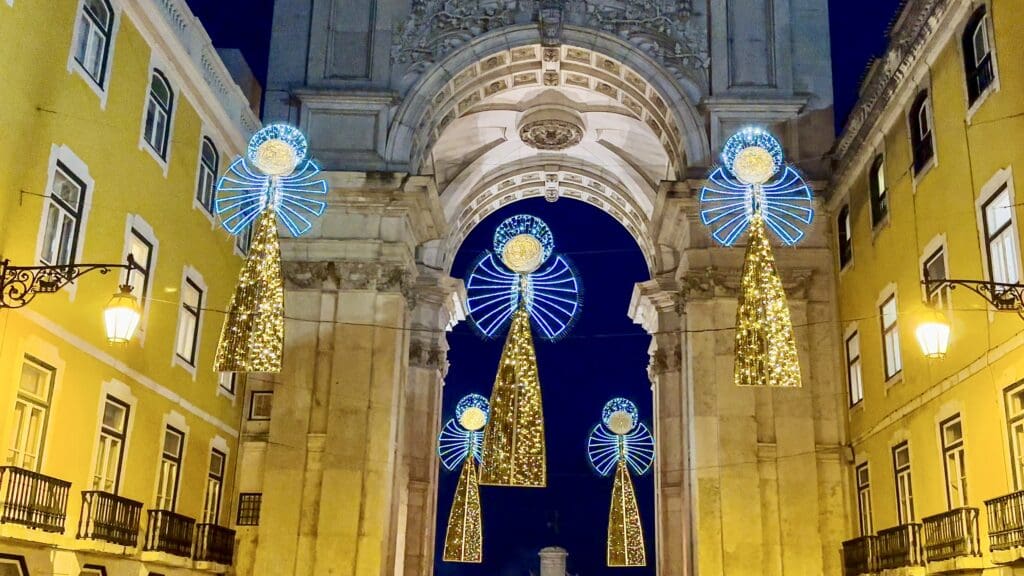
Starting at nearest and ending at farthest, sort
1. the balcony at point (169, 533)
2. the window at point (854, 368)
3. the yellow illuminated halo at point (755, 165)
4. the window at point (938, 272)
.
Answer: the window at point (938, 272) → the balcony at point (169, 533) → the yellow illuminated halo at point (755, 165) → the window at point (854, 368)

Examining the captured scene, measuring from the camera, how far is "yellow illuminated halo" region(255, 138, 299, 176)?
18547 millimetres

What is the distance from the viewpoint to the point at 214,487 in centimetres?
2231

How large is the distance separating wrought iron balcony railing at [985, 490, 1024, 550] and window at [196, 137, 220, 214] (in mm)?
15407

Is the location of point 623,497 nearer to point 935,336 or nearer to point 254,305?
point 254,305

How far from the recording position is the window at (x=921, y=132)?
18.2 meters

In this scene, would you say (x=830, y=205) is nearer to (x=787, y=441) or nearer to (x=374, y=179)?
(x=787, y=441)

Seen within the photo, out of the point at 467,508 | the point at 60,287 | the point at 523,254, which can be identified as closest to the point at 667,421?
the point at 467,508

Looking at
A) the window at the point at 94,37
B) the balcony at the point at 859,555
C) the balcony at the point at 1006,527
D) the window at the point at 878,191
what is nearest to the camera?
the balcony at the point at 1006,527

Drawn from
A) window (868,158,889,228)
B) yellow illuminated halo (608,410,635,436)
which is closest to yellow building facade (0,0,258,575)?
window (868,158,889,228)

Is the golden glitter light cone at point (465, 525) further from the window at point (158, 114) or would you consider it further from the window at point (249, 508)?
the window at point (158, 114)

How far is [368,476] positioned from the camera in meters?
23.5

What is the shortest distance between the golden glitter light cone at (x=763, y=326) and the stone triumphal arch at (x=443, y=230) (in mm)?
5848

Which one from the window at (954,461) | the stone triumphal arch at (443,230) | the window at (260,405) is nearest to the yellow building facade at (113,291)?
the window at (260,405)

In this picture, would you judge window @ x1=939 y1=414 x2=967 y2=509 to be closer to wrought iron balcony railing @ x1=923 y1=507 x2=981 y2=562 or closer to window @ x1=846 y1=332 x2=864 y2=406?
wrought iron balcony railing @ x1=923 y1=507 x2=981 y2=562
